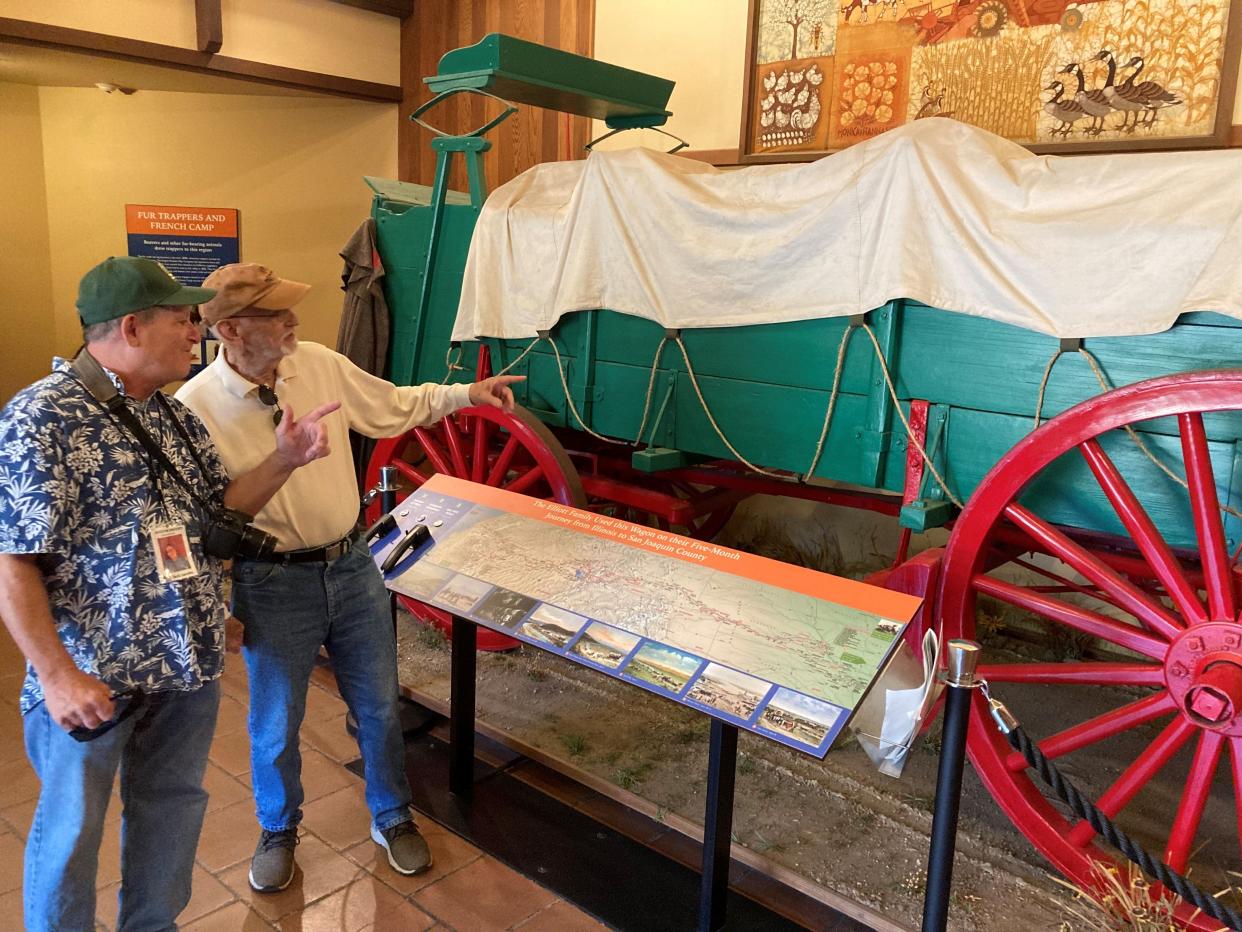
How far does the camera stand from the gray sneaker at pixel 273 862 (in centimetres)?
258

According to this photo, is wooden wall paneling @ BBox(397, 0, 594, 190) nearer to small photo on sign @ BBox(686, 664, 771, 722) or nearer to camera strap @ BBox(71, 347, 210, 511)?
camera strap @ BBox(71, 347, 210, 511)

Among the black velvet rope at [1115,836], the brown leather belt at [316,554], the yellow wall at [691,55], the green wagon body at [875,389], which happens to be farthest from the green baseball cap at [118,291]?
the yellow wall at [691,55]

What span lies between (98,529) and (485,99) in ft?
16.8

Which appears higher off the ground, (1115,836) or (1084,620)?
(1084,620)

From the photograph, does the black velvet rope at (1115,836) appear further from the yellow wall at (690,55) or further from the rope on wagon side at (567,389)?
the yellow wall at (690,55)

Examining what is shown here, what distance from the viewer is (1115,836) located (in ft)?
6.81

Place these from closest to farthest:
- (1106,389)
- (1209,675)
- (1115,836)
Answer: (1115,836), (1209,675), (1106,389)

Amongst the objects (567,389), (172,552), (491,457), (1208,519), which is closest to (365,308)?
(491,457)

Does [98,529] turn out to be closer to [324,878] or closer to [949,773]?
[324,878]

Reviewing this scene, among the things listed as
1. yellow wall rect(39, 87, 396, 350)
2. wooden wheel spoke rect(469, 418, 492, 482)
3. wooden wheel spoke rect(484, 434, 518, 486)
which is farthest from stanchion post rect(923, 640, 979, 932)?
yellow wall rect(39, 87, 396, 350)

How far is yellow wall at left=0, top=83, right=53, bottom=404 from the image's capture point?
7.36 meters

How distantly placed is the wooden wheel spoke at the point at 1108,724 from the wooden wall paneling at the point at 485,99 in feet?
14.6

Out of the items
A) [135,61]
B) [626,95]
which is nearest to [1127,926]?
[626,95]

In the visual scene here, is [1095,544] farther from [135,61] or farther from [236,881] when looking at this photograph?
[135,61]
